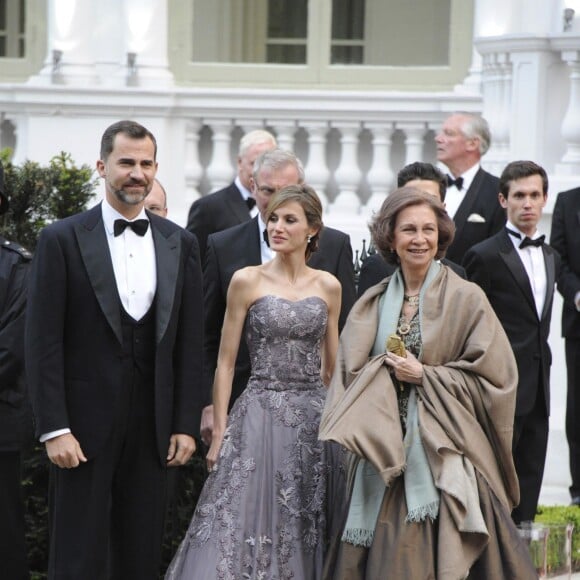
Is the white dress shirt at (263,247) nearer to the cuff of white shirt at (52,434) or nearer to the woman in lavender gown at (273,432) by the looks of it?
the woman in lavender gown at (273,432)

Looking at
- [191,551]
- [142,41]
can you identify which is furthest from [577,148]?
[191,551]

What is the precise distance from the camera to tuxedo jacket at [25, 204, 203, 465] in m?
6.31

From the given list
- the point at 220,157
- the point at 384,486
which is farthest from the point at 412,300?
the point at 220,157

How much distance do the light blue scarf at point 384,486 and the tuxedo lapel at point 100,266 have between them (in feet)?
3.25

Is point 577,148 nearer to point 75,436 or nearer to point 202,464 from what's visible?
point 202,464

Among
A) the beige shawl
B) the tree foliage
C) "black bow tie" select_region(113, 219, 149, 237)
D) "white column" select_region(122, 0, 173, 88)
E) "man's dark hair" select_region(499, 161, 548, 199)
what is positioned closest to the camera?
the beige shawl

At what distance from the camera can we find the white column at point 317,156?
1167 cm

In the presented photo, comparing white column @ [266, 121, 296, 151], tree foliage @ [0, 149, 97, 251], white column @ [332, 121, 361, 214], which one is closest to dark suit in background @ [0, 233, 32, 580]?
tree foliage @ [0, 149, 97, 251]

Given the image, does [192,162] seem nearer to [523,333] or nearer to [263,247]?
[523,333]

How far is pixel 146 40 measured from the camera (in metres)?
11.9

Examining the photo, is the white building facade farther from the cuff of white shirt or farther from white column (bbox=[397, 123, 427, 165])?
the cuff of white shirt

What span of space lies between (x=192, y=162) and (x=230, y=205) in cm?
249

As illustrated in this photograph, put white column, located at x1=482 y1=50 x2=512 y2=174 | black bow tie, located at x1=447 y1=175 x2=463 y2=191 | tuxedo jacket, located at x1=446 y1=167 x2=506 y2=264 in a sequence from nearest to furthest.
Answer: tuxedo jacket, located at x1=446 y1=167 x2=506 y2=264
black bow tie, located at x1=447 y1=175 x2=463 y2=191
white column, located at x1=482 y1=50 x2=512 y2=174

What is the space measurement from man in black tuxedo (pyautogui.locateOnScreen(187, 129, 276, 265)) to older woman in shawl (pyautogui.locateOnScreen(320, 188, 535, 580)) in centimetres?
290
